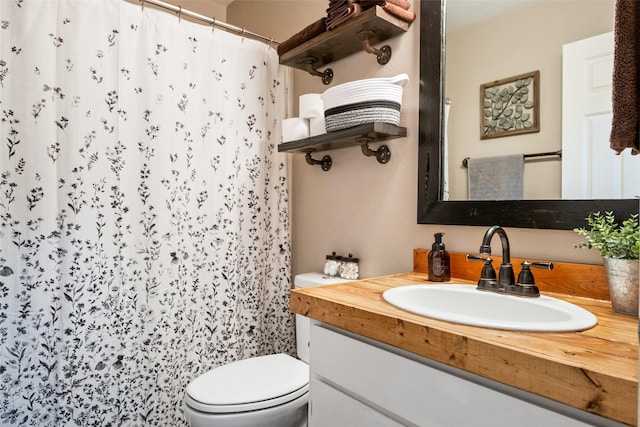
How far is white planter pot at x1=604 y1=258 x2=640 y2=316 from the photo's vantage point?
853 millimetres

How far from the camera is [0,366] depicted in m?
1.30

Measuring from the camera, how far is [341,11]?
4.80 feet

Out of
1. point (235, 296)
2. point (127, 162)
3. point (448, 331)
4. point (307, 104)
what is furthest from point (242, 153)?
point (448, 331)

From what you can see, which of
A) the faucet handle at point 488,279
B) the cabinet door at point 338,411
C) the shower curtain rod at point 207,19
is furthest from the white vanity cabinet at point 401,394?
the shower curtain rod at point 207,19

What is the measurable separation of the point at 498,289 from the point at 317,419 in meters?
0.63

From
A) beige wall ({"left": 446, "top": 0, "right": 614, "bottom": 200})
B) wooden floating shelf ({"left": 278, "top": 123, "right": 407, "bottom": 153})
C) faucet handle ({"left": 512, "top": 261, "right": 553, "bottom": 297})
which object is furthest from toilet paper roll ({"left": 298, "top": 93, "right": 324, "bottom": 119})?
faucet handle ({"left": 512, "top": 261, "right": 553, "bottom": 297})

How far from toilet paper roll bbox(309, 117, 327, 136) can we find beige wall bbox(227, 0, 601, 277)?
160 millimetres

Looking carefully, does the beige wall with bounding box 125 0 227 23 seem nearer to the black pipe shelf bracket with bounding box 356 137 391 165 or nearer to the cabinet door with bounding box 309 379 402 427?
the black pipe shelf bracket with bounding box 356 137 391 165

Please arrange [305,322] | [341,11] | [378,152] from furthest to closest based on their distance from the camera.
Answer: [305,322], [378,152], [341,11]

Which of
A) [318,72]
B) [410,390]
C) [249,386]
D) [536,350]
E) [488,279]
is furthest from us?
[318,72]

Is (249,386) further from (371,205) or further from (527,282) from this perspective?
(527,282)

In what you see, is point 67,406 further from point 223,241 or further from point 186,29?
point 186,29

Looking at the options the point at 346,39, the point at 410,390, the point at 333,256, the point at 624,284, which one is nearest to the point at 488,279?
Answer: the point at 624,284

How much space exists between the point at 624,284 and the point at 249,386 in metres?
1.18
